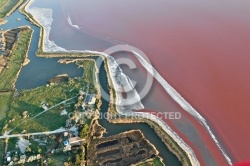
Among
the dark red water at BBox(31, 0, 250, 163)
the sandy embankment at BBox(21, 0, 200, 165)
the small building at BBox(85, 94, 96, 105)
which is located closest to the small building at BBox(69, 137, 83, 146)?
the small building at BBox(85, 94, 96, 105)

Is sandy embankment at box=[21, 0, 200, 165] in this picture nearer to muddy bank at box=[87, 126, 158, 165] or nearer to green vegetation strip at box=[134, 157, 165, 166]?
muddy bank at box=[87, 126, 158, 165]

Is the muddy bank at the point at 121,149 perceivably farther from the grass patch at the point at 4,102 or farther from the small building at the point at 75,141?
the grass patch at the point at 4,102

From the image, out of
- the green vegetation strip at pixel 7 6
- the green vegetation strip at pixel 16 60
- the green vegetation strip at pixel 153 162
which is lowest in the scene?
the green vegetation strip at pixel 153 162

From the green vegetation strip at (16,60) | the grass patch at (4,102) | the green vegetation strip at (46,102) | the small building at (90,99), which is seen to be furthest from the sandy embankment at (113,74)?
the grass patch at (4,102)

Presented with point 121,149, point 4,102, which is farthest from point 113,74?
point 4,102

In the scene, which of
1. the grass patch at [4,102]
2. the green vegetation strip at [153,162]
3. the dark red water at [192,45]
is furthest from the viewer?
the grass patch at [4,102]

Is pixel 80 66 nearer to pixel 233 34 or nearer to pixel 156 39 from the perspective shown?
pixel 156 39
